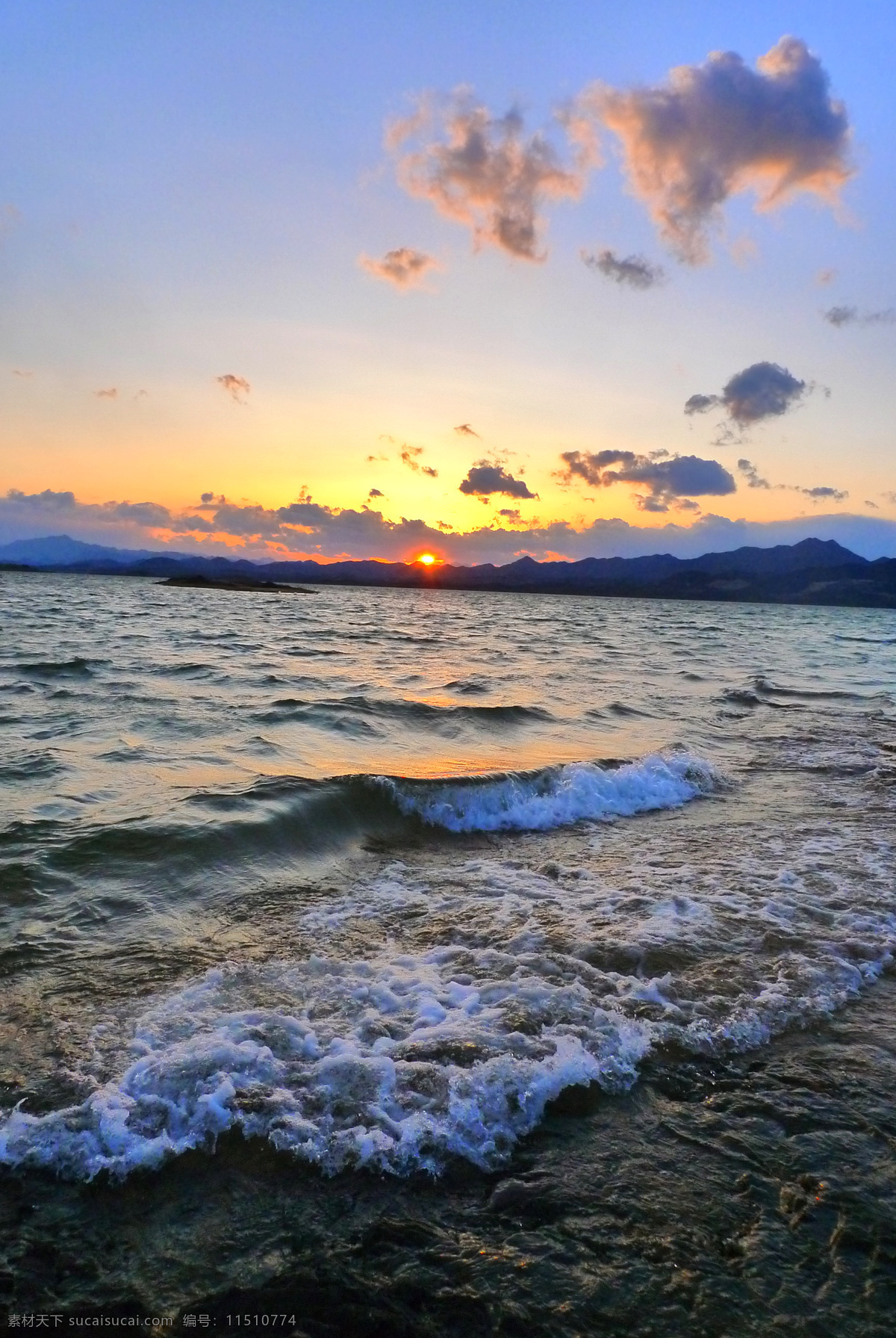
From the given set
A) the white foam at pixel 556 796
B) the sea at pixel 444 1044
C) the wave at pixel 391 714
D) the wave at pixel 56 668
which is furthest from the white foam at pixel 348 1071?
the wave at pixel 56 668

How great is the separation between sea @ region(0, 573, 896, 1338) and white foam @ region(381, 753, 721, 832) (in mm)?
55

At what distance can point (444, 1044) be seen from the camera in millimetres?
4730

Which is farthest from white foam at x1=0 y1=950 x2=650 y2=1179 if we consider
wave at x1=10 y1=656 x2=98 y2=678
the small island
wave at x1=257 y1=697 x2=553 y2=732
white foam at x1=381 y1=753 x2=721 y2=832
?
the small island

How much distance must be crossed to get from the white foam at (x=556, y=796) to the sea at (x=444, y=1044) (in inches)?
2.2

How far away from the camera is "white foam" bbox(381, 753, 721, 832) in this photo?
1037 centimetres

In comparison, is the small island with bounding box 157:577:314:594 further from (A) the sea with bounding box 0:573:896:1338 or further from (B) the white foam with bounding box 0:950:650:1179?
(B) the white foam with bounding box 0:950:650:1179

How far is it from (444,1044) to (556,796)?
6.61 metres

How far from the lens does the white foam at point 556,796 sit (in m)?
10.4

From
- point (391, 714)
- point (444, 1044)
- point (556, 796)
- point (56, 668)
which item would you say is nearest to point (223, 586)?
point (56, 668)

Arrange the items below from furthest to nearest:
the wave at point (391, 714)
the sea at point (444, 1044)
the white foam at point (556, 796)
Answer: the wave at point (391, 714) < the white foam at point (556, 796) < the sea at point (444, 1044)

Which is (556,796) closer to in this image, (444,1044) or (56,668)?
(444,1044)

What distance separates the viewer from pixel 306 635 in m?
39.2

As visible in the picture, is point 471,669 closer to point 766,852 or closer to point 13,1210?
point 766,852

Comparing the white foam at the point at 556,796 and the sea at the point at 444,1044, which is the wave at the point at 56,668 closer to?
the sea at the point at 444,1044
